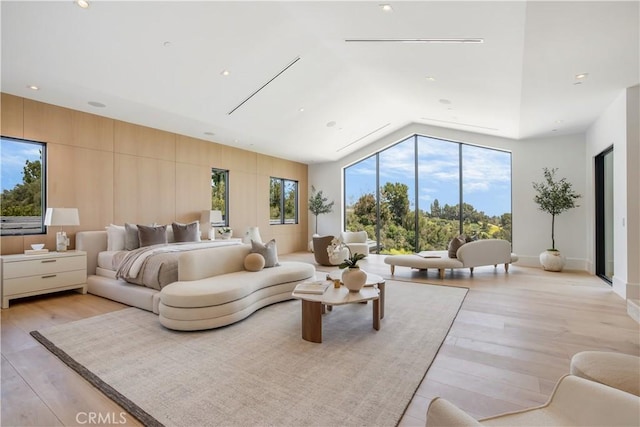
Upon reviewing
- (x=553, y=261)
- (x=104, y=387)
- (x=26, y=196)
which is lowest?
(x=104, y=387)

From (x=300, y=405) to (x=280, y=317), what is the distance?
1.71 meters

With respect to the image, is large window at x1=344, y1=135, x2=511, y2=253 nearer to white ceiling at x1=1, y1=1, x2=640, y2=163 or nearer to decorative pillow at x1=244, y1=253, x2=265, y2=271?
white ceiling at x1=1, y1=1, x2=640, y2=163

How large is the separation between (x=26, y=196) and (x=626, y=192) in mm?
8930

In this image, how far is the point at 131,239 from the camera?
5219mm

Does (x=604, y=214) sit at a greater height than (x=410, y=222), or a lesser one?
greater

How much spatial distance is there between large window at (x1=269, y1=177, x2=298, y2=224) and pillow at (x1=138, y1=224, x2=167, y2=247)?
407 cm

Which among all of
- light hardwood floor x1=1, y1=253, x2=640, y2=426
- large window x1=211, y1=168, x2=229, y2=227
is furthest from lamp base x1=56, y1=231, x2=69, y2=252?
large window x1=211, y1=168, x2=229, y2=227

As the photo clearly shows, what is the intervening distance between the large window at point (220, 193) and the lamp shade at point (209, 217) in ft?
1.72

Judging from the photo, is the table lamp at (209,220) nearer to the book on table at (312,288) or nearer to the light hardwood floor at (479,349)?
the light hardwood floor at (479,349)

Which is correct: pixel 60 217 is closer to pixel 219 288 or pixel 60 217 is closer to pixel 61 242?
pixel 61 242

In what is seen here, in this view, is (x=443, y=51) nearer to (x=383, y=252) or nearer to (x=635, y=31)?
(x=635, y=31)

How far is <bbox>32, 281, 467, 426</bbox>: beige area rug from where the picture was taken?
6.34 feet

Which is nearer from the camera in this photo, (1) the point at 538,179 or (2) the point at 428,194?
(1) the point at 538,179

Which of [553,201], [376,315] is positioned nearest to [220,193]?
[376,315]
